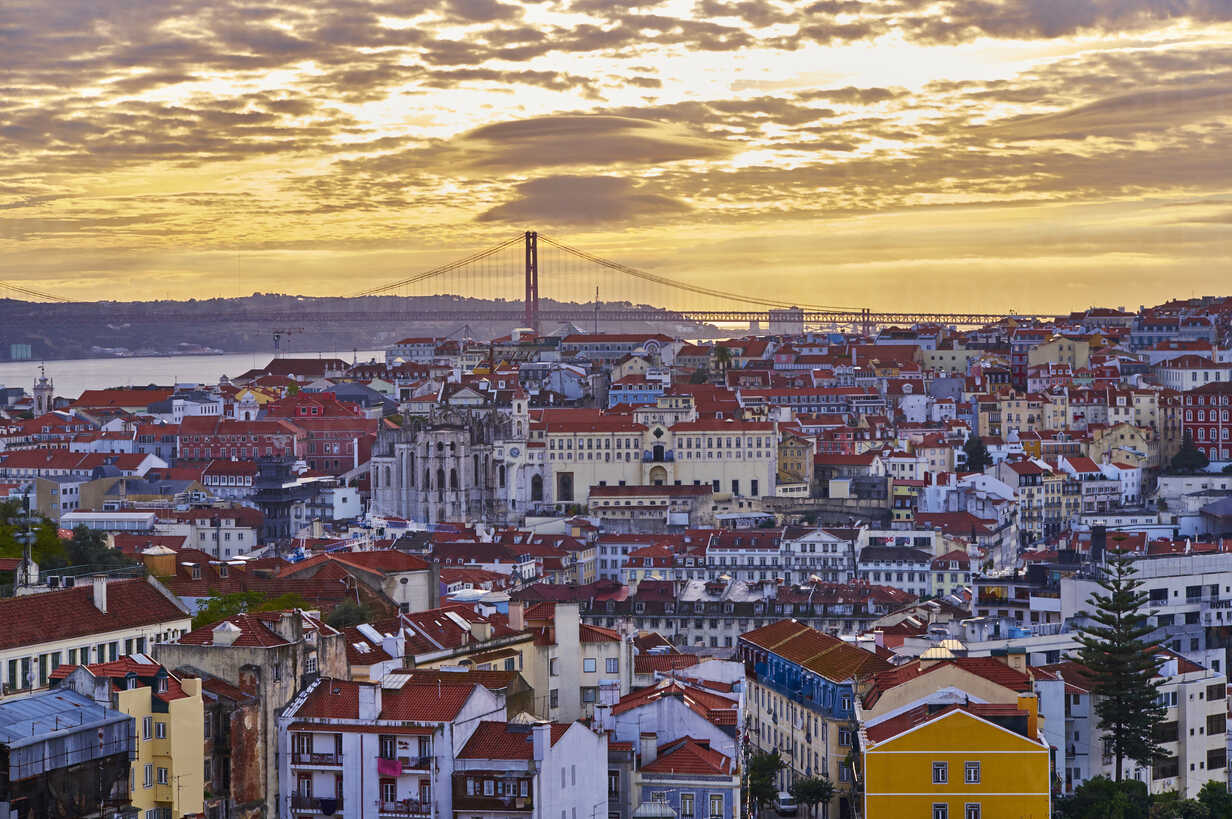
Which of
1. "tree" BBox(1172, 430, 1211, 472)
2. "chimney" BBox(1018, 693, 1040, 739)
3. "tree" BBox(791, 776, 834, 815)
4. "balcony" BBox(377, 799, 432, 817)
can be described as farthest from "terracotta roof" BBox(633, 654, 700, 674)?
"tree" BBox(1172, 430, 1211, 472)

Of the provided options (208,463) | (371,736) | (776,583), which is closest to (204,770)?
(371,736)

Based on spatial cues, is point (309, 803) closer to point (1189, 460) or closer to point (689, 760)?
point (689, 760)

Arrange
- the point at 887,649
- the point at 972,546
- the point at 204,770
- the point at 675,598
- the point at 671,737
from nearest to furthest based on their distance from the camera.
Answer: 1. the point at 204,770
2. the point at 671,737
3. the point at 887,649
4. the point at 675,598
5. the point at 972,546

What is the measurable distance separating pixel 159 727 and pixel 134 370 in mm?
144471

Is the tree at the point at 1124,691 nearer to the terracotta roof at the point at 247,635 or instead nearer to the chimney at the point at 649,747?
the chimney at the point at 649,747

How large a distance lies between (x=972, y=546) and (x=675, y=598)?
33.0 feet

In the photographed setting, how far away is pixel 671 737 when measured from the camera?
19.8 metres

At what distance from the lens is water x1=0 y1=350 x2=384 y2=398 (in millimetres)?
132875

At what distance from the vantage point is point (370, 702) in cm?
1839

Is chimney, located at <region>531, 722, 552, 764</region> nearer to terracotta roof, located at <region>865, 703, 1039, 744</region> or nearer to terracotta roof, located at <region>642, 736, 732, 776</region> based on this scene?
terracotta roof, located at <region>642, 736, 732, 776</region>

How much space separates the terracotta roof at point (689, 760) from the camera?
19.2 metres

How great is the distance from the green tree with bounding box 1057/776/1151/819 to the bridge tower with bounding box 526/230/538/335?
295 feet

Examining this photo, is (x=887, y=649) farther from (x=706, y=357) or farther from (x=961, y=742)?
(x=706, y=357)

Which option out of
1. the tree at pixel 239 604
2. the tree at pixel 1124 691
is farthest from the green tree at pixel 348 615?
the tree at pixel 1124 691
